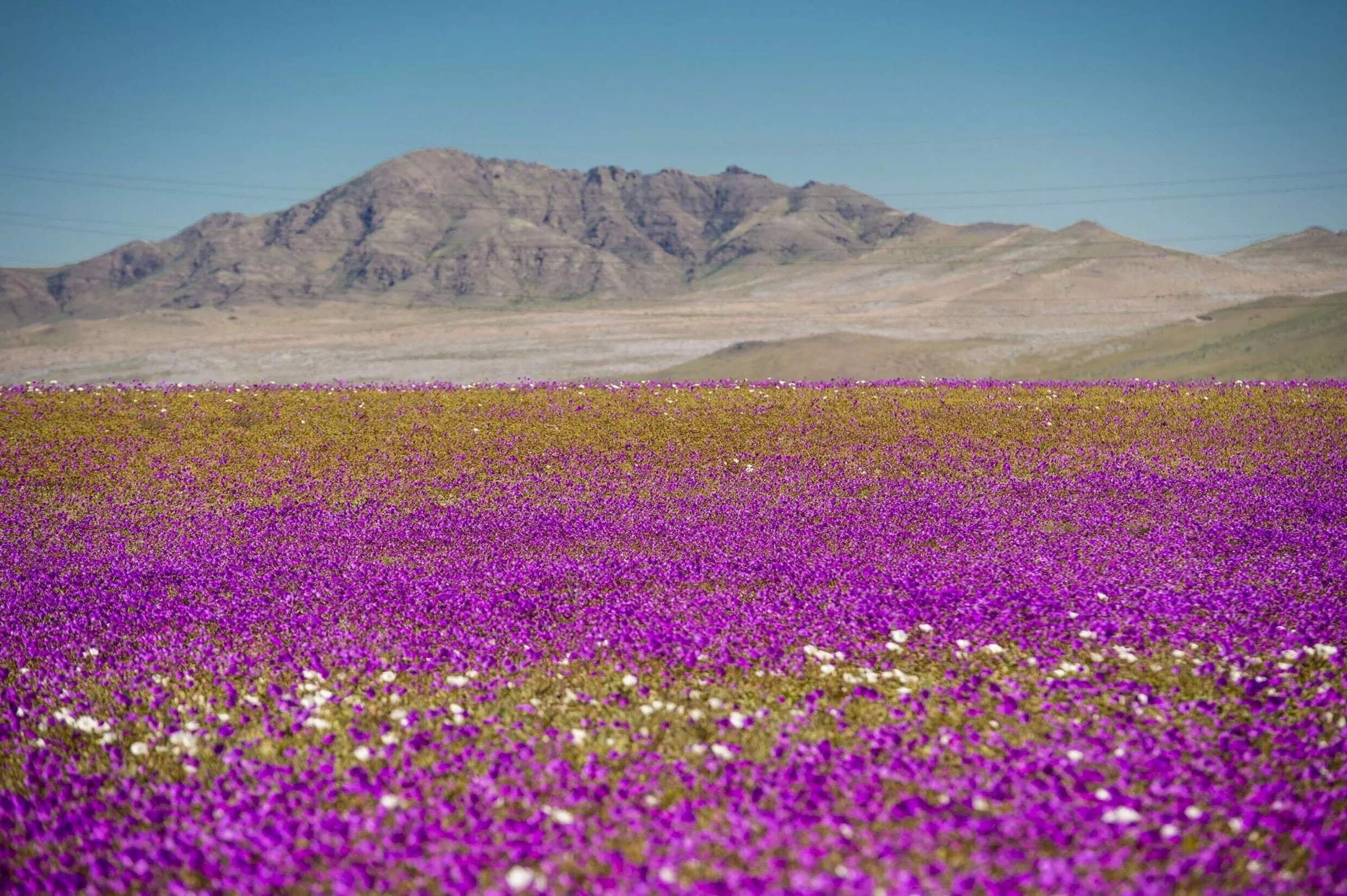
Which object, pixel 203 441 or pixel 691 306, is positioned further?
pixel 691 306

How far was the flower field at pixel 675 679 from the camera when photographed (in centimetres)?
548

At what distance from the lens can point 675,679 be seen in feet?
28.3

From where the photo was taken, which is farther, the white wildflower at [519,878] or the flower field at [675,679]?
the flower field at [675,679]

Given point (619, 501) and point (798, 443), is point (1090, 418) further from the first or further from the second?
point (619, 501)

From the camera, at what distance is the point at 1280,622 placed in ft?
33.0

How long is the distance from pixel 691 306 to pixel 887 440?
14710cm

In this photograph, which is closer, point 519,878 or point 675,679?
point 519,878

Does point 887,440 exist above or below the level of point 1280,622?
above

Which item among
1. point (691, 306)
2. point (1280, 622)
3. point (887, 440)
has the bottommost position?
point (1280, 622)

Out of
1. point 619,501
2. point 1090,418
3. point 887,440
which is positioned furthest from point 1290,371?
point 619,501

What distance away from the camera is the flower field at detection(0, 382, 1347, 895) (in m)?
5.48

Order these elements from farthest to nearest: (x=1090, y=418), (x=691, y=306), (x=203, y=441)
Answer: (x=691, y=306)
(x=1090, y=418)
(x=203, y=441)

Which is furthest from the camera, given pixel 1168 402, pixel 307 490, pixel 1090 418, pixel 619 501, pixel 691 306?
pixel 691 306

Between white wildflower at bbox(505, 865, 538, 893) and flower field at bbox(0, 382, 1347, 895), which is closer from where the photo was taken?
white wildflower at bbox(505, 865, 538, 893)
